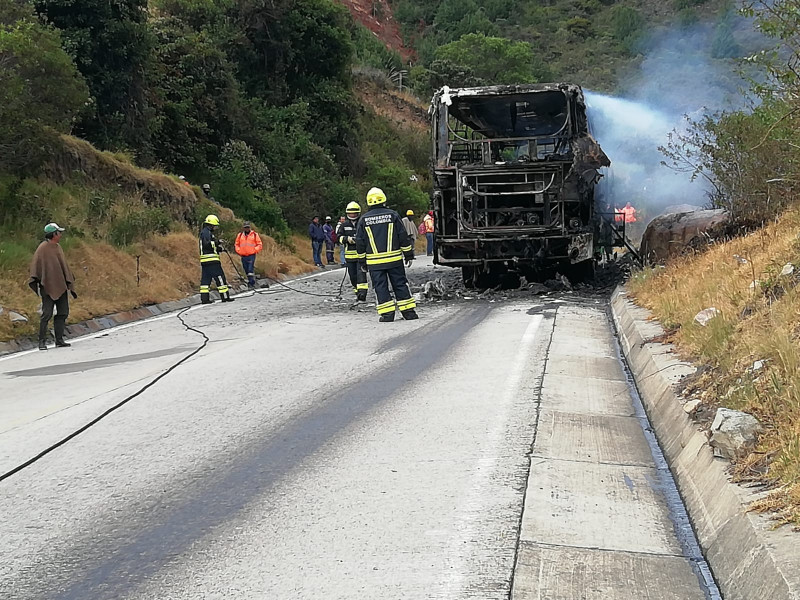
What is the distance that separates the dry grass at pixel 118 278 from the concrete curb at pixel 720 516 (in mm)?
9766

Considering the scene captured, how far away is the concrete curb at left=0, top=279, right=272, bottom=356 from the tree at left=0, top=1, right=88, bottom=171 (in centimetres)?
409

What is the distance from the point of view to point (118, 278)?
18.0 m

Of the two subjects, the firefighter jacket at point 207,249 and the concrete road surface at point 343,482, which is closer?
the concrete road surface at point 343,482

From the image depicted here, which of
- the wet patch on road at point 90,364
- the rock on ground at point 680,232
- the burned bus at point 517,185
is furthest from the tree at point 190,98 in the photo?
the wet patch on road at point 90,364

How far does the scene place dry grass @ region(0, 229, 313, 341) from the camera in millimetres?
14742

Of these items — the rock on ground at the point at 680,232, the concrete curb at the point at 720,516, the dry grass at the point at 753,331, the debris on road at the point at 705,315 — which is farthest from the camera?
the rock on ground at the point at 680,232

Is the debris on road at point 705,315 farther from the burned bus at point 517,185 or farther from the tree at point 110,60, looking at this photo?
the tree at point 110,60

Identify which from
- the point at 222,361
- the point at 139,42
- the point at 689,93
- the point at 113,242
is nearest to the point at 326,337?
the point at 222,361

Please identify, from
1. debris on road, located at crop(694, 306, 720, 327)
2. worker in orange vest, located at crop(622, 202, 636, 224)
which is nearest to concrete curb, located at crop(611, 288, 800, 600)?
debris on road, located at crop(694, 306, 720, 327)

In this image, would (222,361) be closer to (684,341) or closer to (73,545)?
(684,341)

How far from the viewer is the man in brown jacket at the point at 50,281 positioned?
41.7 ft

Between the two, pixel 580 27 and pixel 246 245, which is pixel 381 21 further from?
pixel 246 245

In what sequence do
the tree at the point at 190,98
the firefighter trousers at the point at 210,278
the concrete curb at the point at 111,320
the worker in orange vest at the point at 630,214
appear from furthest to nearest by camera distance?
the tree at the point at 190,98
the worker in orange vest at the point at 630,214
the firefighter trousers at the point at 210,278
the concrete curb at the point at 111,320

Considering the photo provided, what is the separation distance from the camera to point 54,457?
6.12 metres
